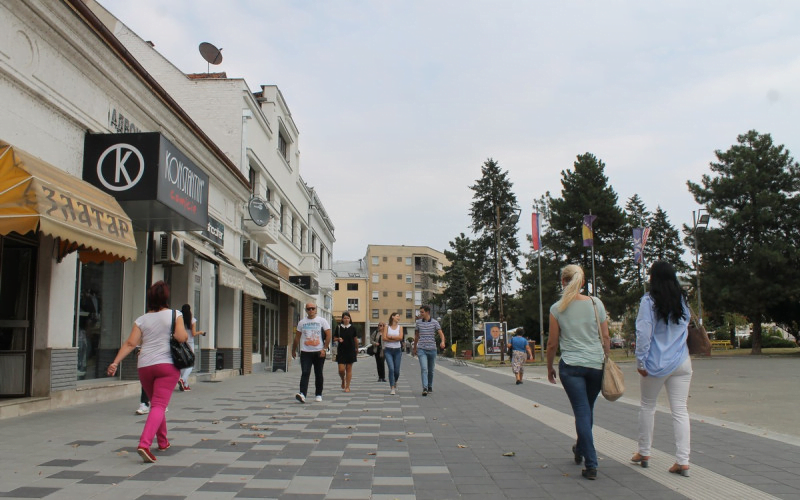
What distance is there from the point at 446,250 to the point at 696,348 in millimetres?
69117

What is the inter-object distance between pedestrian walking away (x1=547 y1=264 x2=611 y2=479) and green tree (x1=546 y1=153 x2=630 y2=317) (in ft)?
156

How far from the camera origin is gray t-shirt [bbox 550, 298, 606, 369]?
5.18 metres

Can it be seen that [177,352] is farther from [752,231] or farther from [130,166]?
[752,231]

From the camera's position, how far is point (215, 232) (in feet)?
57.7

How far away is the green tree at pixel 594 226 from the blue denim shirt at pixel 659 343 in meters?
47.4

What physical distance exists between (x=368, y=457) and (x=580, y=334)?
7.48ft

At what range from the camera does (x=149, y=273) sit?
13.3 m

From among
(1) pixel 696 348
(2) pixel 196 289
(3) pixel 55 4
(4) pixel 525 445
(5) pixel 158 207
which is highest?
(3) pixel 55 4

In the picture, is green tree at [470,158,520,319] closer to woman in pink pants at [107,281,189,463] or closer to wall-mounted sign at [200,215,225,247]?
wall-mounted sign at [200,215,225,247]

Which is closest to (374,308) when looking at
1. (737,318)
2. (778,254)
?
(737,318)

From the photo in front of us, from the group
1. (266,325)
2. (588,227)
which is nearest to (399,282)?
(588,227)

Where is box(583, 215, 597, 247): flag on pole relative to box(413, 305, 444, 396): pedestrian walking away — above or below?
above

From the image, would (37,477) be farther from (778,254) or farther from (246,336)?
(778,254)

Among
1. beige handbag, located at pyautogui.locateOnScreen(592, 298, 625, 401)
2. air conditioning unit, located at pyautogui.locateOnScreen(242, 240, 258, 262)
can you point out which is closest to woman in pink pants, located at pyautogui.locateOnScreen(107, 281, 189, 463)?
beige handbag, located at pyautogui.locateOnScreen(592, 298, 625, 401)
